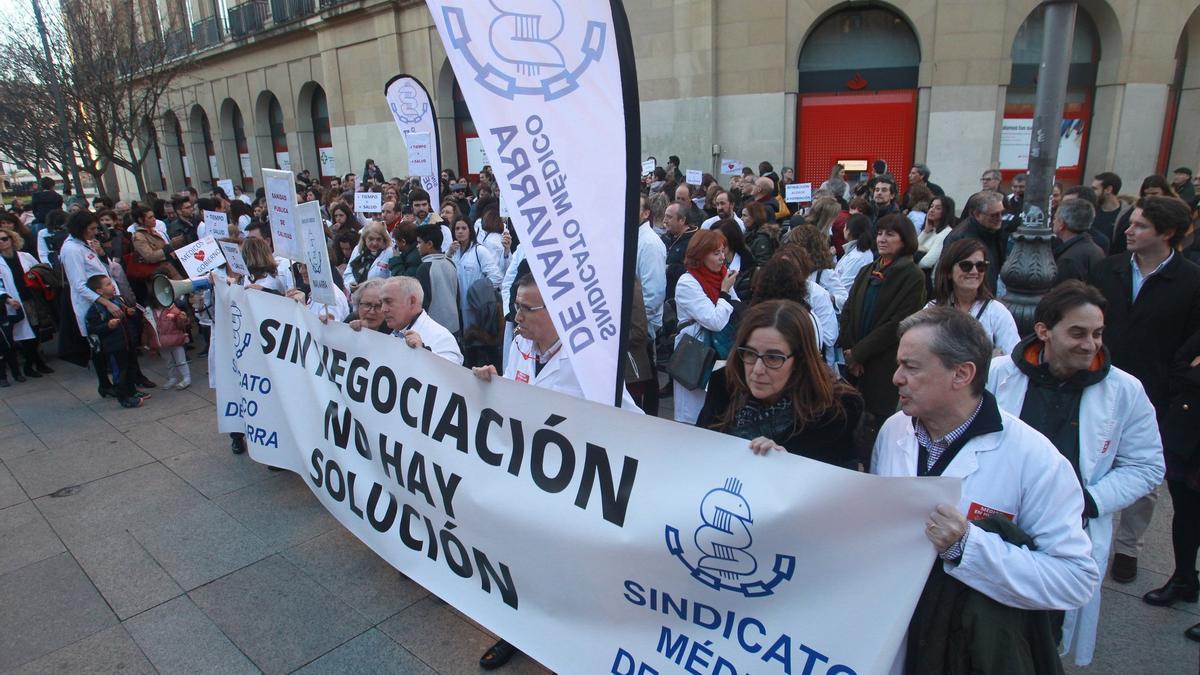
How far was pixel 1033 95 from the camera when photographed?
47.7 ft

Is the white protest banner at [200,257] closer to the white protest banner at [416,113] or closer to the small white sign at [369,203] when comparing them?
the white protest banner at [416,113]

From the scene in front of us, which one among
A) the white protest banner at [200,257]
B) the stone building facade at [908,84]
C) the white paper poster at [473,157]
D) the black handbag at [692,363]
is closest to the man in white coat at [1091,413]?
the black handbag at [692,363]

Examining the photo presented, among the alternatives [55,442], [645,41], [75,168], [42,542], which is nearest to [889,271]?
[42,542]

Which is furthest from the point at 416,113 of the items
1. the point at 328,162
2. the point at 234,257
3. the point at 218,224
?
the point at 328,162

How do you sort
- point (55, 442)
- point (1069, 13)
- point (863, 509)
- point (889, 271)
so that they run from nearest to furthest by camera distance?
1. point (863, 509)
2. point (889, 271)
3. point (1069, 13)
4. point (55, 442)

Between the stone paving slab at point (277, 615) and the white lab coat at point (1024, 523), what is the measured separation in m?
2.76

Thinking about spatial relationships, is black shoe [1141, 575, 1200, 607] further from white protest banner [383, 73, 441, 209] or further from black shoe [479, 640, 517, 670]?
white protest banner [383, 73, 441, 209]

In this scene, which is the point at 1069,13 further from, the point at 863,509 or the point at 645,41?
the point at 645,41

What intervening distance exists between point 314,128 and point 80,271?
23.0m

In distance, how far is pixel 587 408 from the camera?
2.69 m

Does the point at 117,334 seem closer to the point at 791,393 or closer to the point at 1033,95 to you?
the point at 791,393

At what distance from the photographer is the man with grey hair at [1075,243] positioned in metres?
5.02

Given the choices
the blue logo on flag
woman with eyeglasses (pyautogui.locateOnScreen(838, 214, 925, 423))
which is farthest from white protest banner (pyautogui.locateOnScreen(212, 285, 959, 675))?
woman with eyeglasses (pyautogui.locateOnScreen(838, 214, 925, 423))

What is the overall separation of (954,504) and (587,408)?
1.29m
